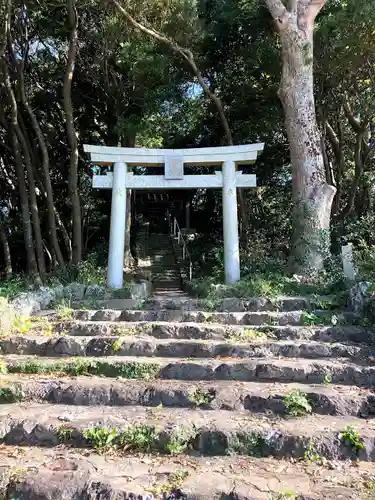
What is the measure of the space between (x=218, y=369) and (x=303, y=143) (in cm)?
609

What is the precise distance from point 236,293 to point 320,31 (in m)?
8.09

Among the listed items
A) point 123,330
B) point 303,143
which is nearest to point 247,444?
point 123,330

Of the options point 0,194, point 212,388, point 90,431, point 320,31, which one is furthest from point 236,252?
point 0,194

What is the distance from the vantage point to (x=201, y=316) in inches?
242

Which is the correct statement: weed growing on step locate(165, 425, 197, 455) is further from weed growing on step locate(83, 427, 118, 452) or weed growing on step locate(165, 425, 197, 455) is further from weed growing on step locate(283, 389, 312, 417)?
weed growing on step locate(283, 389, 312, 417)

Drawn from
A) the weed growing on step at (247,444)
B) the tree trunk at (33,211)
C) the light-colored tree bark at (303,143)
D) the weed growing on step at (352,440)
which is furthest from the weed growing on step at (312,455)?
the tree trunk at (33,211)

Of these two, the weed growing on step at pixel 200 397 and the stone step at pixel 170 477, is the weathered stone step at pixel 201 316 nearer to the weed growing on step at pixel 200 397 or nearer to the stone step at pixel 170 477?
the weed growing on step at pixel 200 397

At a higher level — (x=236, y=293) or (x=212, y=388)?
(x=236, y=293)

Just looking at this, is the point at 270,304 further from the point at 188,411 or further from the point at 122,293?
the point at 188,411

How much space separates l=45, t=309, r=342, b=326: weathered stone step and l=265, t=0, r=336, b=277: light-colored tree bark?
8.40 ft

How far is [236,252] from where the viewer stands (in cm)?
890

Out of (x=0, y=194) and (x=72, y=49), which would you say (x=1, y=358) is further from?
(x=0, y=194)

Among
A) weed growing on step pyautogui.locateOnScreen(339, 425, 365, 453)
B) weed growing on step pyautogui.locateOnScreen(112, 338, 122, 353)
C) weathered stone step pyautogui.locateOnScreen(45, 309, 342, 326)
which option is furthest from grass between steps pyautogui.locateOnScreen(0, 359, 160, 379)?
weed growing on step pyautogui.locateOnScreen(339, 425, 365, 453)

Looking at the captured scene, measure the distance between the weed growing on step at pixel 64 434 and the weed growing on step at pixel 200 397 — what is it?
1.10 metres
